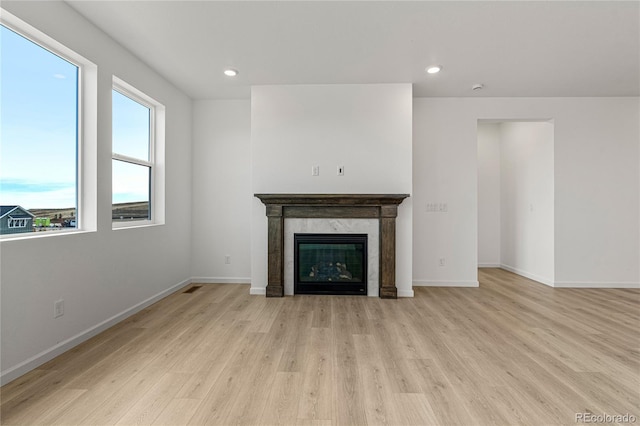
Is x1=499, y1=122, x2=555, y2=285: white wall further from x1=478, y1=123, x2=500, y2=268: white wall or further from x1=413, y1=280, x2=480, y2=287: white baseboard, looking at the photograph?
x1=413, y1=280, x2=480, y2=287: white baseboard

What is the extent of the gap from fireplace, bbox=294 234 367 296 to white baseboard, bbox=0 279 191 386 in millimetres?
1738

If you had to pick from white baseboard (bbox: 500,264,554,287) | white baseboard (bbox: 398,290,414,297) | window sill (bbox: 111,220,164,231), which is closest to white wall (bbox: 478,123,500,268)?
white baseboard (bbox: 500,264,554,287)

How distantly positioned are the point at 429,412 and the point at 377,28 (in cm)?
276

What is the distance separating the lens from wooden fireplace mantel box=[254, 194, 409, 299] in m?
3.70

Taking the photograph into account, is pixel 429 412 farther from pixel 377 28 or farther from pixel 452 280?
pixel 452 280

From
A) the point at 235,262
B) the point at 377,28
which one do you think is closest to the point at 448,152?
the point at 377,28

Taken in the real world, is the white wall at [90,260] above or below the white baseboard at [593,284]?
above

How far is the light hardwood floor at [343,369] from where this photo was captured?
1.61 meters

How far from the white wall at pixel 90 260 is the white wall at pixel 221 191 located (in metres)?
0.43

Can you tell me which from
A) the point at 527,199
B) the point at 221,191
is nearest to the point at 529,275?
the point at 527,199

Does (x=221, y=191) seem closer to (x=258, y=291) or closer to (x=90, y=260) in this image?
(x=258, y=291)

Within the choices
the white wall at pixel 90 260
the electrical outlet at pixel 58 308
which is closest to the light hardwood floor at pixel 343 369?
the white wall at pixel 90 260

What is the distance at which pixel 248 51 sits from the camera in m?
3.00

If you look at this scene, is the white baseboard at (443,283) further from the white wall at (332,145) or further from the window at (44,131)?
the window at (44,131)
